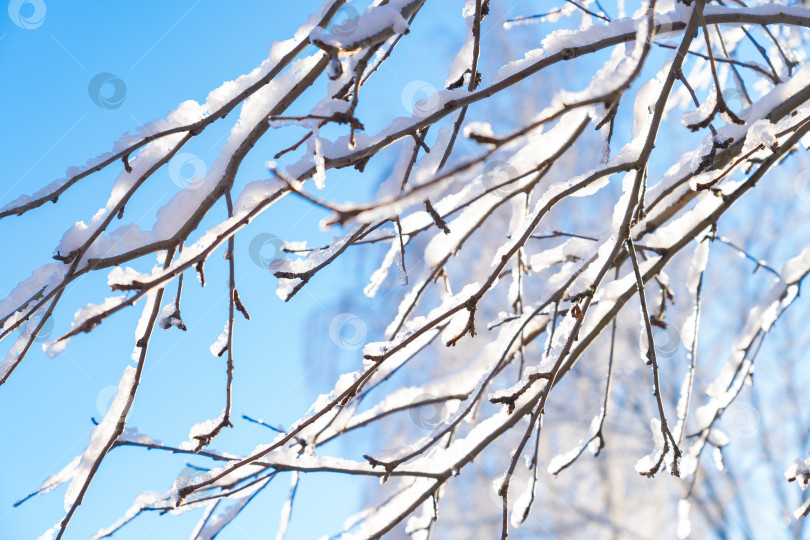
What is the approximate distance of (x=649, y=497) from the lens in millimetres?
5449

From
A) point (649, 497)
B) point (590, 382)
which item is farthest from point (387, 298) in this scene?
point (649, 497)

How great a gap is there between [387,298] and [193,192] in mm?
5372

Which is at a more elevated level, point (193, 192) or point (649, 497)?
point (649, 497)

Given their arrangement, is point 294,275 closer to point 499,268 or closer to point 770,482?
point 499,268

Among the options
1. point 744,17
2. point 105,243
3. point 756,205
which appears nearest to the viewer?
point 105,243

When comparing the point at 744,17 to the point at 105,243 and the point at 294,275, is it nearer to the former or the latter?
the point at 294,275

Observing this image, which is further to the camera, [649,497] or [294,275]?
[649,497]

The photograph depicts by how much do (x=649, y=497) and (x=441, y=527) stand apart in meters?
1.89

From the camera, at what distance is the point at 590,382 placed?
18.2ft

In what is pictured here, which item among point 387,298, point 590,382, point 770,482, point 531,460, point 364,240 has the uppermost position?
point 387,298

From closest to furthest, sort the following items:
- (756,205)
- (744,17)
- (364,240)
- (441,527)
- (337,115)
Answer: (337,115) < (744,17) < (364,240) < (441,527) < (756,205)

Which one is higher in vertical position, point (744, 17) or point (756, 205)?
point (756, 205)

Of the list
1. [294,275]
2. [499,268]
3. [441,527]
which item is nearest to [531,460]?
[499,268]

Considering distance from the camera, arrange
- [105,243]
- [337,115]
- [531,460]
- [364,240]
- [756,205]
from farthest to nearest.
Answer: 1. [756,205]
2. [364,240]
3. [531,460]
4. [105,243]
5. [337,115]
